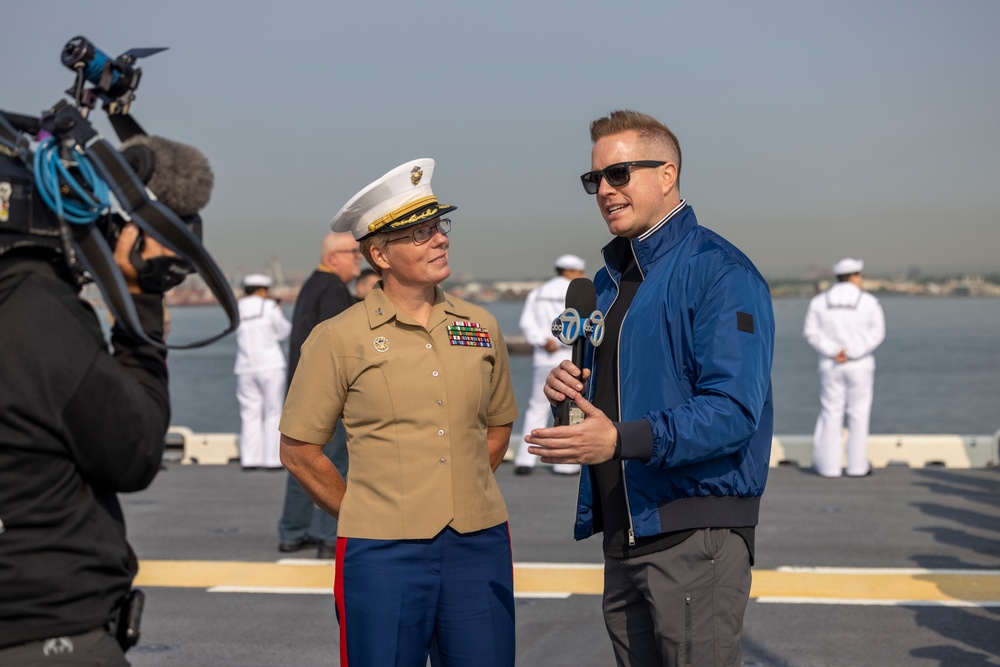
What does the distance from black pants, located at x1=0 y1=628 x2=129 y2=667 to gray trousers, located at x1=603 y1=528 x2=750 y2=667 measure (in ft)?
5.31

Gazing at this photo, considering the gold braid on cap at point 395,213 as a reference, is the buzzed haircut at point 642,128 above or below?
above

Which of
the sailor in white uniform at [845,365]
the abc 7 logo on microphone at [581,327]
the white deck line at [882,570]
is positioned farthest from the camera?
the sailor in white uniform at [845,365]

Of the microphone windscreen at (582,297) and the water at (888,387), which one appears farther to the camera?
the water at (888,387)

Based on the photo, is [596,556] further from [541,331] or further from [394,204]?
[394,204]

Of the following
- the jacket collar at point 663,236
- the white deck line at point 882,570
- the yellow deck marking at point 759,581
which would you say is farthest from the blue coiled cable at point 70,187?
the white deck line at point 882,570

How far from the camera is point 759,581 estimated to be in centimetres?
773

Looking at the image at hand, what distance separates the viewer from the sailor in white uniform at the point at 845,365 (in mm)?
12414

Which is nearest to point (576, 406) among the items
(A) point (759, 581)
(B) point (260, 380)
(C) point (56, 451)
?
(C) point (56, 451)

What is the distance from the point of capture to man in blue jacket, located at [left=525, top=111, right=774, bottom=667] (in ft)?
10.8

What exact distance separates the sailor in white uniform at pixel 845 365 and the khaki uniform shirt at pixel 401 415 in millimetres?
9128

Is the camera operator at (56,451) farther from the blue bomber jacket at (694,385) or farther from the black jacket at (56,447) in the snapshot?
the blue bomber jacket at (694,385)

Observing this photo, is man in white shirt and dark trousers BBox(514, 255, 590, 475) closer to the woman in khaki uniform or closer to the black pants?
the woman in khaki uniform

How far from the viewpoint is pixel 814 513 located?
10234 millimetres

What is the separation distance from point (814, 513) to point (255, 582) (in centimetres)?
504
